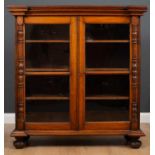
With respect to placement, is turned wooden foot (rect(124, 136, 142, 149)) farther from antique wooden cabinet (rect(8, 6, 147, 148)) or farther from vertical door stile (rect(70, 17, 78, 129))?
vertical door stile (rect(70, 17, 78, 129))

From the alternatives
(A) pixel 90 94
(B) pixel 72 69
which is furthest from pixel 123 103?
(B) pixel 72 69

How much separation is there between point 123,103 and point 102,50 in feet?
1.39

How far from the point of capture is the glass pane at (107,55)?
3.00 metres

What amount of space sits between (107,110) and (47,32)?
28.7 inches

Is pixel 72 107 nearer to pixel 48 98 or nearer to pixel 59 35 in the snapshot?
pixel 48 98

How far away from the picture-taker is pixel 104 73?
3.00 metres

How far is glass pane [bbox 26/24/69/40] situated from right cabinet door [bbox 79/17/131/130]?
13 cm

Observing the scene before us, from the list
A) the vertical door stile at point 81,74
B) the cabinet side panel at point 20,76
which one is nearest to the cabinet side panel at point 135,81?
the vertical door stile at point 81,74

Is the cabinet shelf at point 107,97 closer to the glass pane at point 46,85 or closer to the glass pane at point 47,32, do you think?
the glass pane at point 46,85

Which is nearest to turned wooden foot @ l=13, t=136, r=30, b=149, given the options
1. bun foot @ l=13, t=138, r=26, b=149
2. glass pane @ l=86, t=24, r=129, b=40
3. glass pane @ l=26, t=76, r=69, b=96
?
bun foot @ l=13, t=138, r=26, b=149

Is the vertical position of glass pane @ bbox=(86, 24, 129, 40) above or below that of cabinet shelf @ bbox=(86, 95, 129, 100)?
above

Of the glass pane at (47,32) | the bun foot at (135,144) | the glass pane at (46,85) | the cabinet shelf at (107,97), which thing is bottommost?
the bun foot at (135,144)

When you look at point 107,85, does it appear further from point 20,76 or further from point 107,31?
point 20,76

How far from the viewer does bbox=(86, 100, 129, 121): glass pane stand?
3.01 metres
